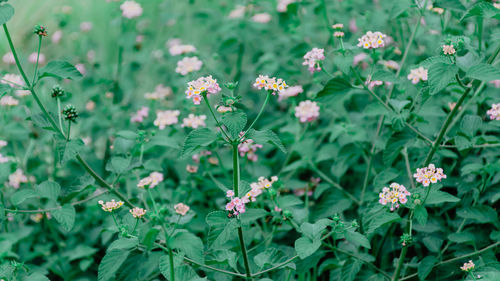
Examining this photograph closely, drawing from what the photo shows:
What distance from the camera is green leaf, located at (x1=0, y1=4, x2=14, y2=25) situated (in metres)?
1.48

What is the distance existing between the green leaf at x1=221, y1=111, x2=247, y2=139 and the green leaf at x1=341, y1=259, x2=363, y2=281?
0.65 m

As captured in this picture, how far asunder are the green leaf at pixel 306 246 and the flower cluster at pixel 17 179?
1.39m

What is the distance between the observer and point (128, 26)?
3.00 metres

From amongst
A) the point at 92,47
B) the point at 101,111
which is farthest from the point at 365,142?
the point at 92,47

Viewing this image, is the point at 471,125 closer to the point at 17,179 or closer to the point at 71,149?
the point at 71,149

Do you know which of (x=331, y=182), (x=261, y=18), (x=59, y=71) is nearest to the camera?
(x=59, y=71)

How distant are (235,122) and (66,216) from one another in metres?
0.71

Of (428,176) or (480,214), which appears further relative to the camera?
(480,214)

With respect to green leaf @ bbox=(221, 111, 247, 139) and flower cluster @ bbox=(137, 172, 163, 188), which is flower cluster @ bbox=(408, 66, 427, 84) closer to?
green leaf @ bbox=(221, 111, 247, 139)

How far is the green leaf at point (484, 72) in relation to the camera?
1.41 metres

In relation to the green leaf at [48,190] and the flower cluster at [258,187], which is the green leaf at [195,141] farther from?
the green leaf at [48,190]

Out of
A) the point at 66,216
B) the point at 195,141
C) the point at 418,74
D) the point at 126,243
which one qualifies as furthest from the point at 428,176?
the point at 66,216

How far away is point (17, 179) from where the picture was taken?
2.16 meters

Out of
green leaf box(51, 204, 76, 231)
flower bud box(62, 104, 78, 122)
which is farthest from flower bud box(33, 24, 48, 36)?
green leaf box(51, 204, 76, 231)
